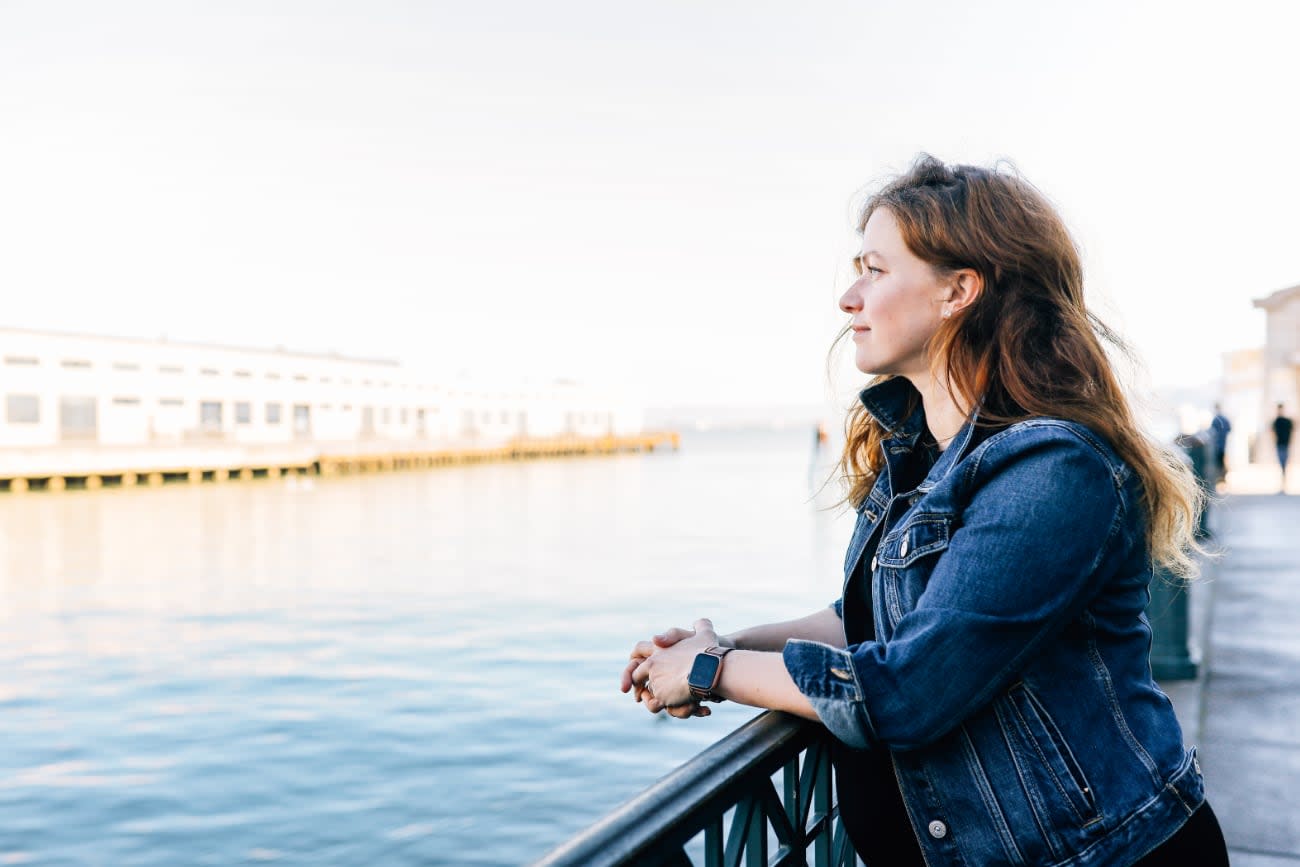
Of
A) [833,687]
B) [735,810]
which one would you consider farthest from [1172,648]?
[833,687]

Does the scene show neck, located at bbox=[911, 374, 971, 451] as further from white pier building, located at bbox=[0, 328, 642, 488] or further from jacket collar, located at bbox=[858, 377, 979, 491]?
white pier building, located at bbox=[0, 328, 642, 488]

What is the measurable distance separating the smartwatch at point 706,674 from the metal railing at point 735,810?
8cm

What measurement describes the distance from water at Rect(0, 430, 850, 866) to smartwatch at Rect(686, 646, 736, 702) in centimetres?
361

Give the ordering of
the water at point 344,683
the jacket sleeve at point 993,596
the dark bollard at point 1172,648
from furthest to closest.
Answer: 1. the water at point 344,683
2. the dark bollard at point 1172,648
3. the jacket sleeve at point 993,596

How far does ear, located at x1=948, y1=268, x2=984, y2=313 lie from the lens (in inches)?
63.8

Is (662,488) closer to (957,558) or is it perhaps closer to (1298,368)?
(1298,368)

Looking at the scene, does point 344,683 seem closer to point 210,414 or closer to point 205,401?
point 205,401

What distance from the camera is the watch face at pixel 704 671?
164 centimetres

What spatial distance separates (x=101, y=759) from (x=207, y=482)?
45.7 m

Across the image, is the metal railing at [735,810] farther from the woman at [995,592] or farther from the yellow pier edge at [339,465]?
the yellow pier edge at [339,465]

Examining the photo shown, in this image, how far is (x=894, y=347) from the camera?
170 cm

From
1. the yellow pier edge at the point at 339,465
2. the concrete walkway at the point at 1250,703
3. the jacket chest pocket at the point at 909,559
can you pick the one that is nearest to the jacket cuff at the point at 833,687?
the jacket chest pocket at the point at 909,559

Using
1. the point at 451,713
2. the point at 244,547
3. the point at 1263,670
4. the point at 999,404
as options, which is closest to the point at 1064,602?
the point at 999,404

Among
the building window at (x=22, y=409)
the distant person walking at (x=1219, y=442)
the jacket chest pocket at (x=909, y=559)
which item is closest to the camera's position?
the jacket chest pocket at (x=909, y=559)
